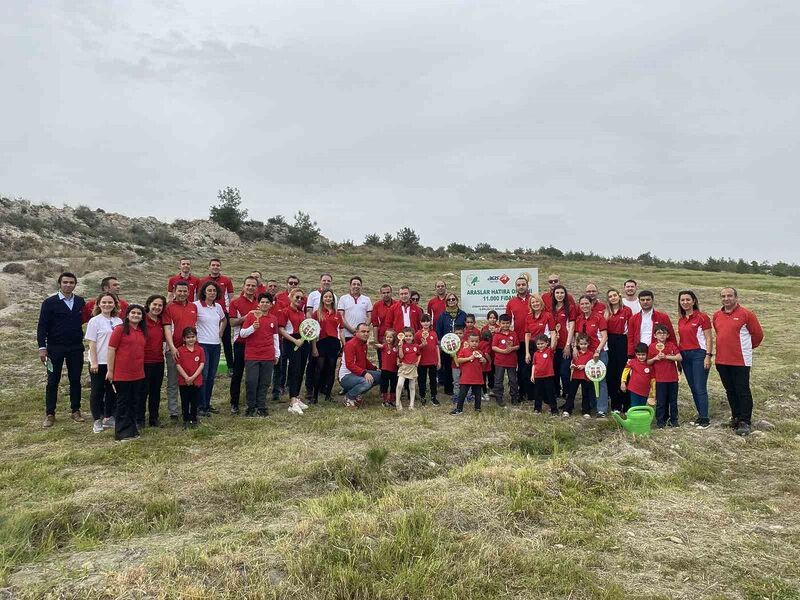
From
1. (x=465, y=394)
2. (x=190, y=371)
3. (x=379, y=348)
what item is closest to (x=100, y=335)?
(x=190, y=371)

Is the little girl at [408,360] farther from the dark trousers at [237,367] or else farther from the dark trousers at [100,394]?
the dark trousers at [100,394]

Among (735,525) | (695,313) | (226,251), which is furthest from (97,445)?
(226,251)

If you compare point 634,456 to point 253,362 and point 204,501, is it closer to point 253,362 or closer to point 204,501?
point 204,501

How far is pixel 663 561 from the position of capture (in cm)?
387

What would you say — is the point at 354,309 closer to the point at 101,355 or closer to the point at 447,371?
the point at 447,371

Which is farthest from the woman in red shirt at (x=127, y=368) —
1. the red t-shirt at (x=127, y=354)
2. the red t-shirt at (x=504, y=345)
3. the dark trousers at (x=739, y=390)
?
the dark trousers at (x=739, y=390)

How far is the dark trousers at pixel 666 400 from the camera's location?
763 centimetres

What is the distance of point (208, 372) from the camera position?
7.80 meters

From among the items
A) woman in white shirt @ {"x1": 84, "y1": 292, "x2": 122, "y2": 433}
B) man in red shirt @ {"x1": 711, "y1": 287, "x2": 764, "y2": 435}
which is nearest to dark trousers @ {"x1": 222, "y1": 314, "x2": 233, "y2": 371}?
woman in white shirt @ {"x1": 84, "y1": 292, "x2": 122, "y2": 433}

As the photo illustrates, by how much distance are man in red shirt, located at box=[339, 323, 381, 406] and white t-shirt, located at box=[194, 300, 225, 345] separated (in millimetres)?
2150

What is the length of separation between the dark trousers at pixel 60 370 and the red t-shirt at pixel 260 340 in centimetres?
224

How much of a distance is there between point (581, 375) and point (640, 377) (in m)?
0.84

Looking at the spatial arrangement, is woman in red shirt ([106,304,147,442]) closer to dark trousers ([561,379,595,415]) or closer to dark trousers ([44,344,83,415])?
dark trousers ([44,344,83,415])

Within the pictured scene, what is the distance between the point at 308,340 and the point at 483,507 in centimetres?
484
